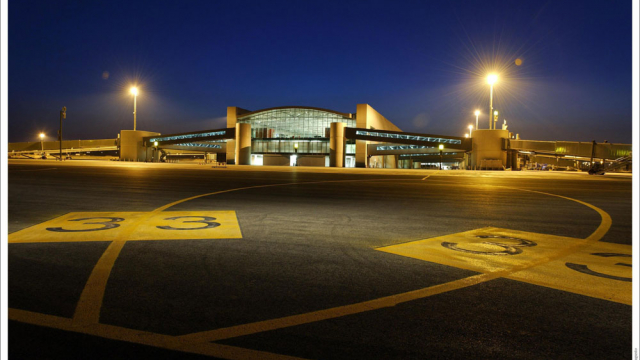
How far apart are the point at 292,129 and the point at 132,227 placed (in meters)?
75.5

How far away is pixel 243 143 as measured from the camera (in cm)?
7094

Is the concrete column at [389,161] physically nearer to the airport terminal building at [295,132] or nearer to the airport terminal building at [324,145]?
the airport terminal building at [324,145]

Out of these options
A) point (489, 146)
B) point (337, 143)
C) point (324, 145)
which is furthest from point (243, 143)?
point (489, 146)

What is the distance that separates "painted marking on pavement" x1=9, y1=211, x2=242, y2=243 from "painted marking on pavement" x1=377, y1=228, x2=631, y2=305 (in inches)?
133

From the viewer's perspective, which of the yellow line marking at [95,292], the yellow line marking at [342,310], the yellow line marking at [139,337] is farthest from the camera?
the yellow line marking at [95,292]

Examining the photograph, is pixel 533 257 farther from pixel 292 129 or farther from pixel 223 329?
pixel 292 129

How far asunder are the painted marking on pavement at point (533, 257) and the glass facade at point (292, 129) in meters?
70.0

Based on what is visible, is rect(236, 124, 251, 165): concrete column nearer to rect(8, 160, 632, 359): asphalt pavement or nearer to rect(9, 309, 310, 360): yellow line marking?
rect(8, 160, 632, 359): asphalt pavement

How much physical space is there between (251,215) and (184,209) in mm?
2168

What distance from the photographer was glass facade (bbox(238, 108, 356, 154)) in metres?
78.6

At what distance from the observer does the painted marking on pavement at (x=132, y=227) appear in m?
7.01

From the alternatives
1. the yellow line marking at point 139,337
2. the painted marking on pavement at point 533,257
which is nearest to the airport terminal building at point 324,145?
the painted marking on pavement at point 533,257

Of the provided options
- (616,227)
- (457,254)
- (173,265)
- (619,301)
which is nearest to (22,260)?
(173,265)

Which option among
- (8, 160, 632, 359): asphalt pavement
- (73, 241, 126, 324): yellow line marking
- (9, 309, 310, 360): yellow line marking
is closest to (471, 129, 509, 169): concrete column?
(8, 160, 632, 359): asphalt pavement
